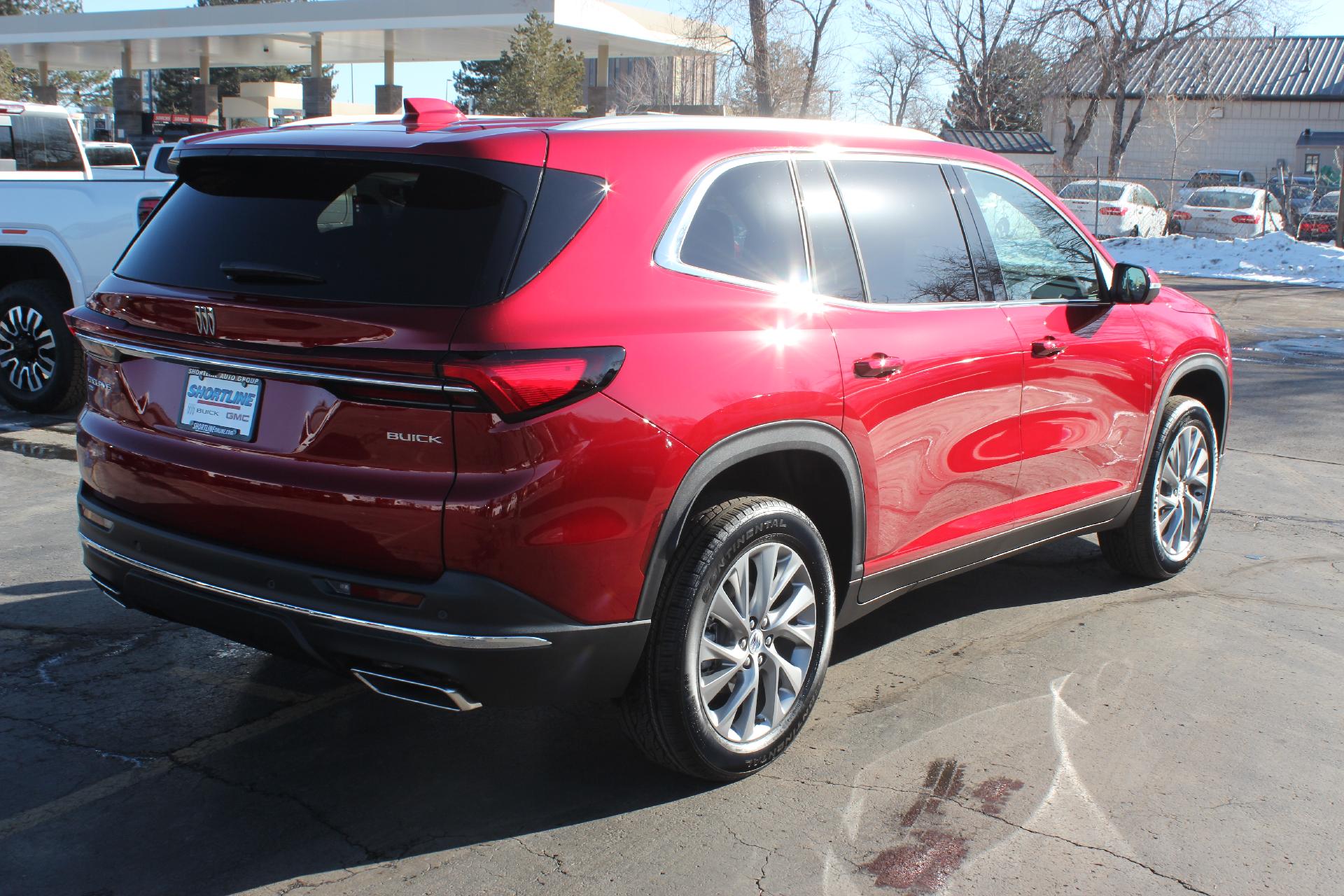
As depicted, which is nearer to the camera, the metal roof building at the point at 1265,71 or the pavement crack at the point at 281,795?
the pavement crack at the point at 281,795

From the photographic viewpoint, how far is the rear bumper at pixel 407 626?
299cm

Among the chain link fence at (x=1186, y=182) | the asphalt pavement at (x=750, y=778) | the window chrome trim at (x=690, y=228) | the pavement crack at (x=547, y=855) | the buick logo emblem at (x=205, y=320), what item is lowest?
the pavement crack at (x=547, y=855)

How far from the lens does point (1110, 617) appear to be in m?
5.22

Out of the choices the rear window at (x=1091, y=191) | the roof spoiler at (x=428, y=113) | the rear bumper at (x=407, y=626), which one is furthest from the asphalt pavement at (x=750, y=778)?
the rear window at (x=1091, y=191)

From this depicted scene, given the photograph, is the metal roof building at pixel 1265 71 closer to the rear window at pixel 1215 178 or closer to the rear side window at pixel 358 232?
the rear window at pixel 1215 178

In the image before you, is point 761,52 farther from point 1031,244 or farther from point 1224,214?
point 1031,244

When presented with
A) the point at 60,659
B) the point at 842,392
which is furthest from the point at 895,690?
the point at 60,659

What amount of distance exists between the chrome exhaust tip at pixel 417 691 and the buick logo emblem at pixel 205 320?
3.10 feet

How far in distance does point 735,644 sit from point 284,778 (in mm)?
1326

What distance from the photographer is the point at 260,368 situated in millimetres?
3158

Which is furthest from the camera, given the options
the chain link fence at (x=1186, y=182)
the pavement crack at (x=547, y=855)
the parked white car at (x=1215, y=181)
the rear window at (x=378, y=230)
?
the parked white car at (x=1215, y=181)

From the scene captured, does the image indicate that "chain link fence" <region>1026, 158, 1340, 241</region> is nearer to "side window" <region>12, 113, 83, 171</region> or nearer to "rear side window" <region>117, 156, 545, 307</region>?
"side window" <region>12, 113, 83, 171</region>

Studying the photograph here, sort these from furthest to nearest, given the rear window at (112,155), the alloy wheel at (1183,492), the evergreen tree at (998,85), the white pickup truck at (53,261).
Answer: the evergreen tree at (998,85), the rear window at (112,155), the white pickup truck at (53,261), the alloy wheel at (1183,492)

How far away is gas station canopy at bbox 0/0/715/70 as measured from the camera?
110 ft
